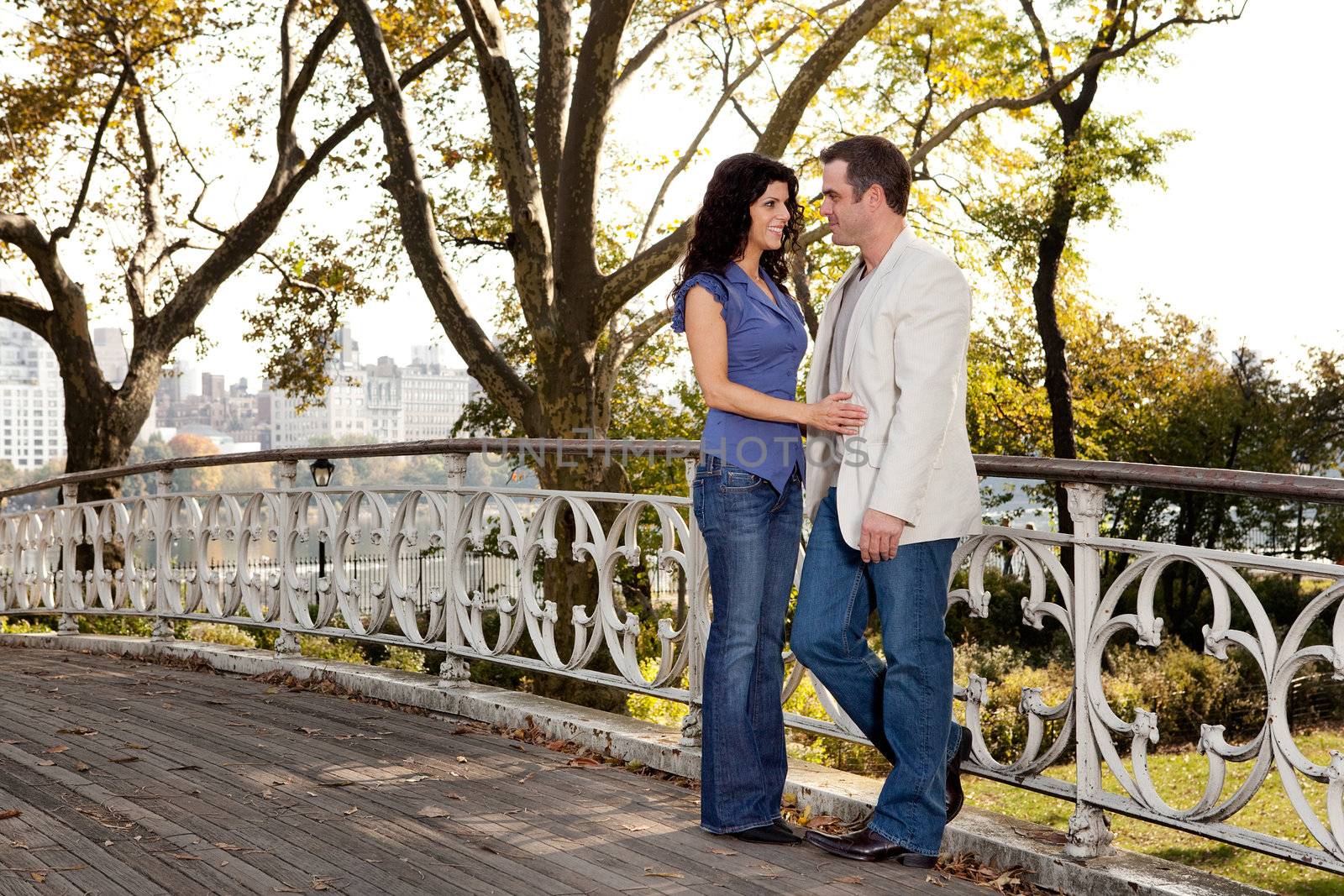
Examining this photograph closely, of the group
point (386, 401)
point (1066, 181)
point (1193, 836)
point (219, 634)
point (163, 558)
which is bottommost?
point (1193, 836)

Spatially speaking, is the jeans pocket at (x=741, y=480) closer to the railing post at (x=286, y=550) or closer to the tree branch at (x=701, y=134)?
the railing post at (x=286, y=550)

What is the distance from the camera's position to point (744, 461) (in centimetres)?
324

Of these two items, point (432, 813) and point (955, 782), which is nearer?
point (955, 782)

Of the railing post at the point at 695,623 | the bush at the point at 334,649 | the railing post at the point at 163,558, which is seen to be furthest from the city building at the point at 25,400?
the railing post at the point at 695,623

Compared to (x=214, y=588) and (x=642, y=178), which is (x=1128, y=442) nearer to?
(x=642, y=178)

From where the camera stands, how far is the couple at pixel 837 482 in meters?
2.95

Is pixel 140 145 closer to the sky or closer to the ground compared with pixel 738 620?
closer to the sky

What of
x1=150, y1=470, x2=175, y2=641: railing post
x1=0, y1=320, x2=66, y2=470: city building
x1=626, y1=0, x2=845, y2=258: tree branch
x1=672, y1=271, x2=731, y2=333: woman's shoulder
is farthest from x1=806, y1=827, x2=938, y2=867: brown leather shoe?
x1=0, y1=320, x2=66, y2=470: city building

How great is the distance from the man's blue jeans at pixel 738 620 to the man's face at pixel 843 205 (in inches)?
26.7

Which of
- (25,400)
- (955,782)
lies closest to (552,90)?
Result: (955,782)

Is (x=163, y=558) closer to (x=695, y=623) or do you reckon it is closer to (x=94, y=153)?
(x=695, y=623)

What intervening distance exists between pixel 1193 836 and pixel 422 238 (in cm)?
1092

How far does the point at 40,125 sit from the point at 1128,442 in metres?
27.0

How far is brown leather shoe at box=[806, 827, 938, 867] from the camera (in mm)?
3100
